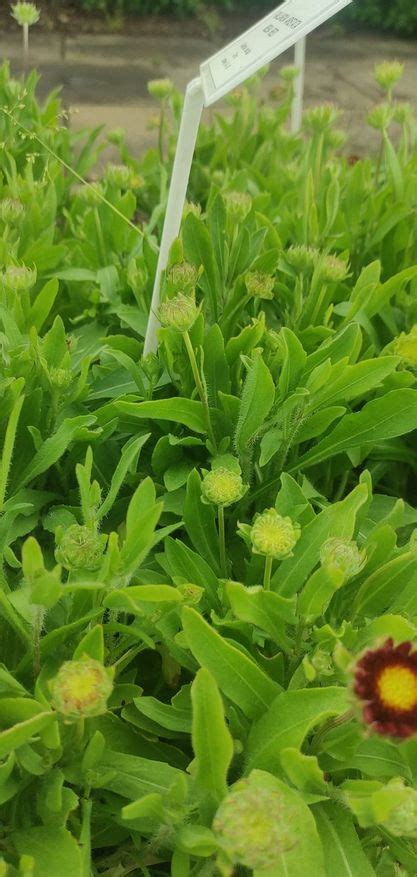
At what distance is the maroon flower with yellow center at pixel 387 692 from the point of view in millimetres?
515

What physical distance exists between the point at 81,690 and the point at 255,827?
152mm

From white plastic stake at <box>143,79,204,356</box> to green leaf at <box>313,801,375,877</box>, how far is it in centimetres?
50

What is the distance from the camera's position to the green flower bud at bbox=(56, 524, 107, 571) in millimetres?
662

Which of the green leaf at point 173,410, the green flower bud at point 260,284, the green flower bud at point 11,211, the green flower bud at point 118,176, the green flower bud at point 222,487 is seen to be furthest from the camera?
the green flower bud at point 118,176

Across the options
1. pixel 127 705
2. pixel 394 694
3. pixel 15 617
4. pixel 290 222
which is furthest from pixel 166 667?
pixel 290 222

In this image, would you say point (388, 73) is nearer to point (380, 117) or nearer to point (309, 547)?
point (380, 117)

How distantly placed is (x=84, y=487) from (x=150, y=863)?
338 mm

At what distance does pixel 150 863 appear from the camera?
2.35ft

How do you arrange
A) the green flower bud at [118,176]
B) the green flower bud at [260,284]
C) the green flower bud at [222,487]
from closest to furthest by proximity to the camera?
the green flower bud at [222,487] < the green flower bud at [260,284] < the green flower bud at [118,176]

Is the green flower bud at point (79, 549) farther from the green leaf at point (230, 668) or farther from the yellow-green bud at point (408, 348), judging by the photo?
the yellow-green bud at point (408, 348)

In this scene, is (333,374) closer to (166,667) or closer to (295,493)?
(295,493)

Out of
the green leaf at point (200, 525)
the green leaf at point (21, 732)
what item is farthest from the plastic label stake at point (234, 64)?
the green leaf at point (21, 732)

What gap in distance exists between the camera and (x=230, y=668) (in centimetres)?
65

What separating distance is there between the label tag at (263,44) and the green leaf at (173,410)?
0.96 feet
